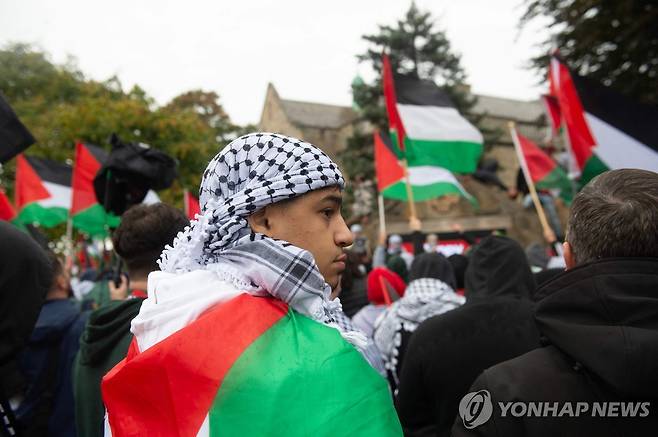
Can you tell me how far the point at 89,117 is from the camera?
23891mm

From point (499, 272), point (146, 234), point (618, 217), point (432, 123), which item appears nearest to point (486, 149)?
point (432, 123)

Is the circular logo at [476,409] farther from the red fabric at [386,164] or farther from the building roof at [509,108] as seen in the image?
the building roof at [509,108]

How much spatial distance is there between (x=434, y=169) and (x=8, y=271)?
23.6 feet

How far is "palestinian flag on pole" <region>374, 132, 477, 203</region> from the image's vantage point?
8.62 m

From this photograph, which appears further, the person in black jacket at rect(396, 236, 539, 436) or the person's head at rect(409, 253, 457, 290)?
the person's head at rect(409, 253, 457, 290)

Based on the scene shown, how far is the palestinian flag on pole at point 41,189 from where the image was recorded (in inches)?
410

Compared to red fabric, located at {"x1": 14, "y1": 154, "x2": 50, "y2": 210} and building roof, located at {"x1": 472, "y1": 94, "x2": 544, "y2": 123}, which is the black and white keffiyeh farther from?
building roof, located at {"x1": 472, "y1": 94, "x2": 544, "y2": 123}

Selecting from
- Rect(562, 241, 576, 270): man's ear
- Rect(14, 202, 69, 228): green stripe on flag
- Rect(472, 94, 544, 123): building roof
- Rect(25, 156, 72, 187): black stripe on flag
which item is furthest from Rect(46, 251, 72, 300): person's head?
Rect(472, 94, 544, 123): building roof

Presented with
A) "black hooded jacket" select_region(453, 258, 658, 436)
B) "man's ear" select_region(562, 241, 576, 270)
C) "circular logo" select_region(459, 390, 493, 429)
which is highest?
"man's ear" select_region(562, 241, 576, 270)

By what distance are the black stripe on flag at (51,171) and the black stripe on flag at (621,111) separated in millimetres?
9226

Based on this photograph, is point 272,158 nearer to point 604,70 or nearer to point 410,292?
point 410,292

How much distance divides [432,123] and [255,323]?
21.7 ft

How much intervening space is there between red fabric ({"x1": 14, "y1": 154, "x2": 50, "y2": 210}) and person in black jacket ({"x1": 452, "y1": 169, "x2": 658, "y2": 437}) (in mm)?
10711

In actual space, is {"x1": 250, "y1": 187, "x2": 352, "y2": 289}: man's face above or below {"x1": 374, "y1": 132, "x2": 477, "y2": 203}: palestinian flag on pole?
above
